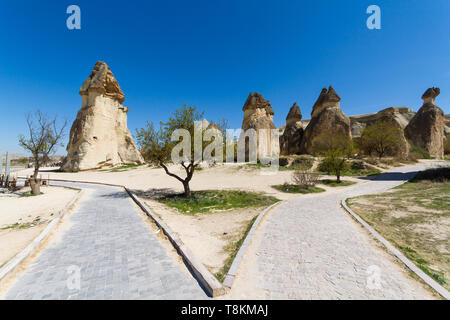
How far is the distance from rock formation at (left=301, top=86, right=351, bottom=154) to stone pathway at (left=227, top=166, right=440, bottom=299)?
28245 millimetres

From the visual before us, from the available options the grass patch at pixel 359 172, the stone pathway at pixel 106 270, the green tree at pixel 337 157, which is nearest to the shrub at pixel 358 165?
the grass patch at pixel 359 172

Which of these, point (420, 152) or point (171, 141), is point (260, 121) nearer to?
point (171, 141)

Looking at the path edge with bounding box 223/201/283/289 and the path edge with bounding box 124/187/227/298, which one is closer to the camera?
the path edge with bounding box 124/187/227/298

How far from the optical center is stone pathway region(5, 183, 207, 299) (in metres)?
2.81

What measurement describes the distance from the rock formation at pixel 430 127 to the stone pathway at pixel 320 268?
147ft

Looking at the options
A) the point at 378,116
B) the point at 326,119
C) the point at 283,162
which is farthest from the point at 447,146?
the point at 283,162

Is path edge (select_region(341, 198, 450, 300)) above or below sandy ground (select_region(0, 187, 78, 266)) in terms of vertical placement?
above

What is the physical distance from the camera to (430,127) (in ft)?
107

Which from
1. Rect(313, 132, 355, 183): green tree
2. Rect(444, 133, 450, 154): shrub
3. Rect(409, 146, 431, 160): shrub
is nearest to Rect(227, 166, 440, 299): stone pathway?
Rect(313, 132, 355, 183): green tree

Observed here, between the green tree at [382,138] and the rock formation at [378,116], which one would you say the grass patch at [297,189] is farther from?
the rock formation at [378,116]

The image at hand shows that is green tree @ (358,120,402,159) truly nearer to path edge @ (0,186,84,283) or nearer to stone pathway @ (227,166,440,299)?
stone pathway @ (227,166,440,299)
